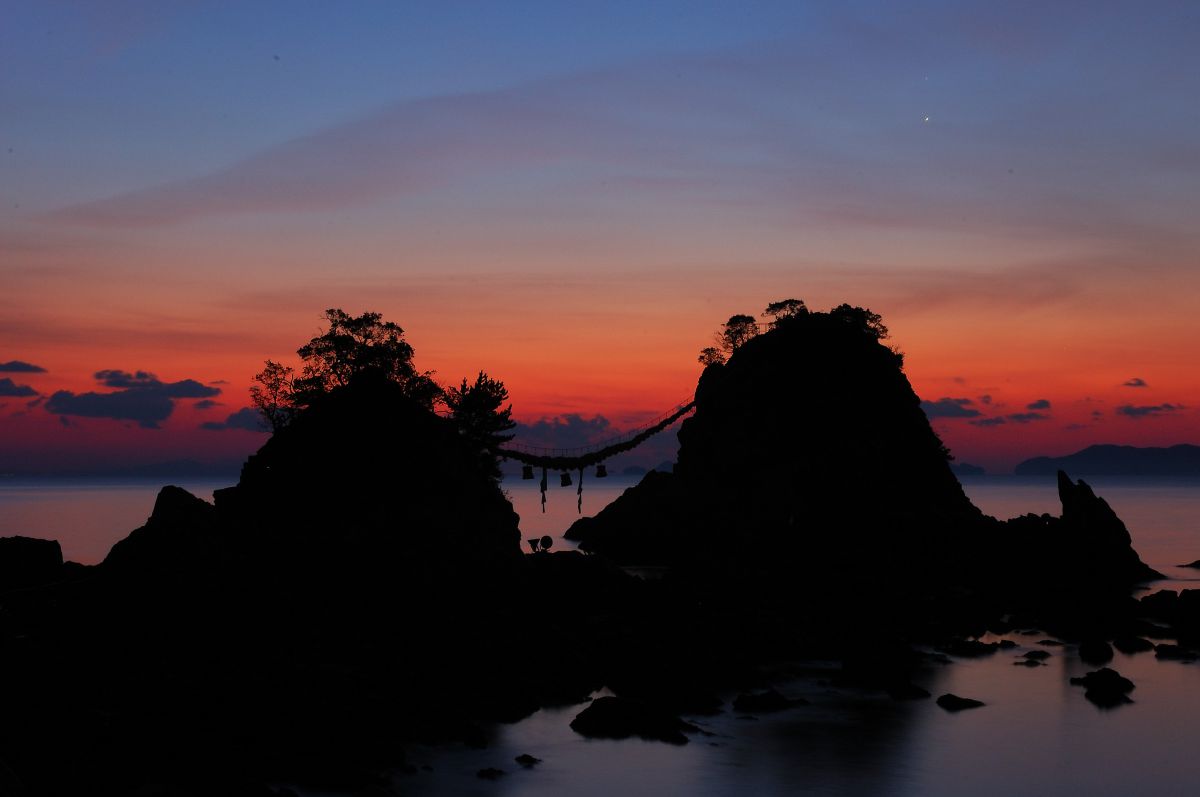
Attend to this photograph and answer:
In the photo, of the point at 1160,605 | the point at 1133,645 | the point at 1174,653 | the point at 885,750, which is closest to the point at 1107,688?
the point at 1174,653

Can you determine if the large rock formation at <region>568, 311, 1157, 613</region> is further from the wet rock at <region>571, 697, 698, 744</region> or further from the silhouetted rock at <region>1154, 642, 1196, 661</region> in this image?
the wet rock at <region>571, 697, 698, 744</region>

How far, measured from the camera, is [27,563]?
39.3 m

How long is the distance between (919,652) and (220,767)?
2868cm

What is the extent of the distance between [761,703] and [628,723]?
4.97 metres

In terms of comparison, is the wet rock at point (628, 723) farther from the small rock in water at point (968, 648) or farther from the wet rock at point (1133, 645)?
the wet rock at point (1133, 645)

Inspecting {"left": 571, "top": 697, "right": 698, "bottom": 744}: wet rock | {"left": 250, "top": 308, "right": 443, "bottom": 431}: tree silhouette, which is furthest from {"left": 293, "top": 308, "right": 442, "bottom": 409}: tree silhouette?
{"left": 571, "top": 697, "right": 698, "bottom": 744}: wet rock

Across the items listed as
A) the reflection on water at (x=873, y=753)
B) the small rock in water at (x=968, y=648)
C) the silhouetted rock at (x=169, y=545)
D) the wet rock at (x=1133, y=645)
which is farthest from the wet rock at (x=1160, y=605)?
the silhouetted rock at (x=169, y=545)

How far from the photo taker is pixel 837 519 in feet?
231

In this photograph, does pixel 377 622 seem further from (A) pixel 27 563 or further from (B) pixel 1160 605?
(B) pixel 1160 605

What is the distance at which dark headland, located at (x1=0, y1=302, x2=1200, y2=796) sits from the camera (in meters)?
23.6

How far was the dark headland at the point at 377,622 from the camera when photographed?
23594 mm

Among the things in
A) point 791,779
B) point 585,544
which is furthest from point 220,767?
point 585,544

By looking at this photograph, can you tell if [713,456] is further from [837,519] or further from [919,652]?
[919,652]

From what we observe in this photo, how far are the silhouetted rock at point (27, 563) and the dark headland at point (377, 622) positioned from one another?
0.35ft
